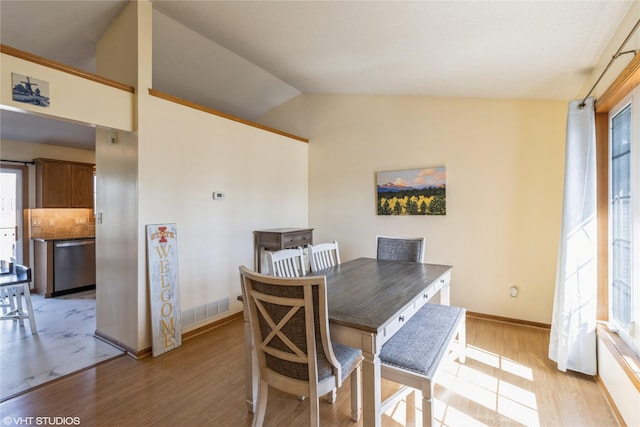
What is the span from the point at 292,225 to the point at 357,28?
2684 mm

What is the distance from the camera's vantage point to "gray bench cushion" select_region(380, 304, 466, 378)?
1547 millimetres

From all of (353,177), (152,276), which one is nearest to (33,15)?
(152,276)

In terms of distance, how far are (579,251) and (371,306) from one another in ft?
5.77

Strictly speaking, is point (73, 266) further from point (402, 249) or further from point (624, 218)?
point (624, 218)

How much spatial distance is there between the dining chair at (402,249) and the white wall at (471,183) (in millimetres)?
883

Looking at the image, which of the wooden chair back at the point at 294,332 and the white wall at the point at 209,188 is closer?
the wooden chair back at the point at 294,332

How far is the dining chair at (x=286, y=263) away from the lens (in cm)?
216

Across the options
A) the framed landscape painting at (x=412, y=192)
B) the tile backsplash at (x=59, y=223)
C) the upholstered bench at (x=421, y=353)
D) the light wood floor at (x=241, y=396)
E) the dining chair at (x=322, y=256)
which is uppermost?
the framed landscape painting at (x=412, y=192)

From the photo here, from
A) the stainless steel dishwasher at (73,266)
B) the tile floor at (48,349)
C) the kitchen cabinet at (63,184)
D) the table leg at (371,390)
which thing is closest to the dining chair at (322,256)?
the table leg at (371,390)

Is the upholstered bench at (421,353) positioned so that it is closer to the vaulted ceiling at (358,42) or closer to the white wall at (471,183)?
the white wall at (471,183)

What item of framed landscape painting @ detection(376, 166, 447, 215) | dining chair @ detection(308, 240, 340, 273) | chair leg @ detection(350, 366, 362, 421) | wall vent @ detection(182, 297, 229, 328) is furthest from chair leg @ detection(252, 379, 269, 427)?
framed landscape painting @ detection(376, 166, 447, 215)

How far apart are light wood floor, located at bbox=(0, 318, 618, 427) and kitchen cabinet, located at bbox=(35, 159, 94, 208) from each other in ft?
11.5

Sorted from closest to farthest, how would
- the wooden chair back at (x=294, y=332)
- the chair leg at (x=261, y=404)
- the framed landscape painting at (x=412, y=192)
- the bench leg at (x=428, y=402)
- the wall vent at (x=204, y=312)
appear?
1. the wooden chair back at (x=294, y=332)
2. the bench leg at (x=428, y=402)
3. the chair leg at (x=261, y=404)
4. the wall vent at (x=204, y=312)
5. the framed landscape painting at (x=412, y=192)

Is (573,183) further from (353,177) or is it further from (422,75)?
(353,177)
